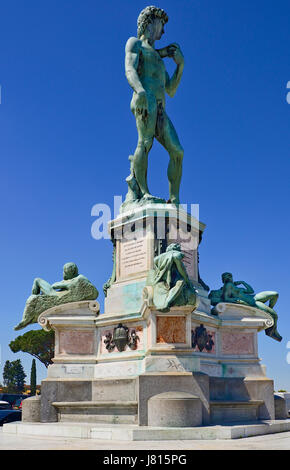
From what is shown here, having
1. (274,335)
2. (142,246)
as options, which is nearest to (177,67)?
(142,246)

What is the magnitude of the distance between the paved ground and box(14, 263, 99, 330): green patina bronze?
440 cm

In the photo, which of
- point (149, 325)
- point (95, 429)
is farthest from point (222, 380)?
point (95, 429)

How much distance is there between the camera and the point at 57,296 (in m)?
14.2

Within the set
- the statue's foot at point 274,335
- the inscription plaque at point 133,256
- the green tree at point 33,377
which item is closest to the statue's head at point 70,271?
the inscription plaque at point 133,256

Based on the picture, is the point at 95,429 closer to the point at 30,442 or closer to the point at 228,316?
the point at 30,442

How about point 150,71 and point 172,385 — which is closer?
point 172,385

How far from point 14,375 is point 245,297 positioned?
59.3m

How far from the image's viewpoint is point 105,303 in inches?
566

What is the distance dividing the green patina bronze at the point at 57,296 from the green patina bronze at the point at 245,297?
11.3 feet

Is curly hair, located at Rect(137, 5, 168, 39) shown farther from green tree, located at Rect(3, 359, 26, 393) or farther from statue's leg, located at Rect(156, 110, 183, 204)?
green tree, located at Rect(3, 359, 26, 393)

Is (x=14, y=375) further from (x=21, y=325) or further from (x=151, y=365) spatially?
(x=151, y=365)

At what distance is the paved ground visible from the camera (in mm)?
8500

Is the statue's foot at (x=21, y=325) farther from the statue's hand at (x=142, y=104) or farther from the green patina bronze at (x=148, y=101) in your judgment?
the statue's hand at (x=142, y=104)

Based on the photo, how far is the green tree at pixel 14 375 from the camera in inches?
2665
